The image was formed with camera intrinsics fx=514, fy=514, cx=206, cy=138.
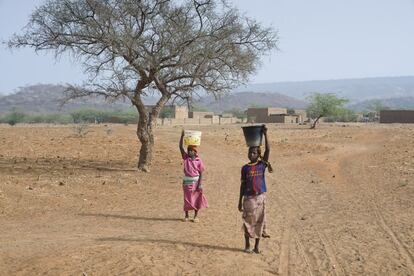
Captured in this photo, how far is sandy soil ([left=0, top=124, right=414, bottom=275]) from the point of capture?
21.5 ft

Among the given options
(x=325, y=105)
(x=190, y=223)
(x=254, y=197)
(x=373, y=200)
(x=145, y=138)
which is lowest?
(x=373, y=200)

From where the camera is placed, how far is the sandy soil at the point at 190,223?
21.5 feet

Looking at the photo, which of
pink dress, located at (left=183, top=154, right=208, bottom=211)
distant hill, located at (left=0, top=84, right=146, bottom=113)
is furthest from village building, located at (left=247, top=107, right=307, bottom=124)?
distant hill, located at (left=0, top=84, right=146, bottom=113)

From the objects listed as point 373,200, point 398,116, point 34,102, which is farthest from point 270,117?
point 34,102

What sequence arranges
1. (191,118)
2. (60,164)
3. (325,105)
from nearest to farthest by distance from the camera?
(60,164) < (325,105) < (191,118)

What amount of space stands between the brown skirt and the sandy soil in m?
0.35

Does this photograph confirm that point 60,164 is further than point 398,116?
No

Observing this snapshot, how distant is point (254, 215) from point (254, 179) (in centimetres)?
49

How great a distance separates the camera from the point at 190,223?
30.1ft

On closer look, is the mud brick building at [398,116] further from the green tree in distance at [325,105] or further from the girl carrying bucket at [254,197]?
the girl carrying bucket at [254,197]

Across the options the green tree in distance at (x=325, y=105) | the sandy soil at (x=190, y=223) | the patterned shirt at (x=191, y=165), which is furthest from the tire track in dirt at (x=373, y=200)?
the green tree in distance at (x=325, y=105)

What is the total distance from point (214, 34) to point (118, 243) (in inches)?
378

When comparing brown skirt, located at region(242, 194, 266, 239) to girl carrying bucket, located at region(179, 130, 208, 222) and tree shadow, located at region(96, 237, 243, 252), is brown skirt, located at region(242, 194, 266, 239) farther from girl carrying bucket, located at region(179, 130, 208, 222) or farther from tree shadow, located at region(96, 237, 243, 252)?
girl carrying bucket, located at region(179, 130, 208, 222)

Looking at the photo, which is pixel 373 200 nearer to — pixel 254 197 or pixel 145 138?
pixel 254 197
